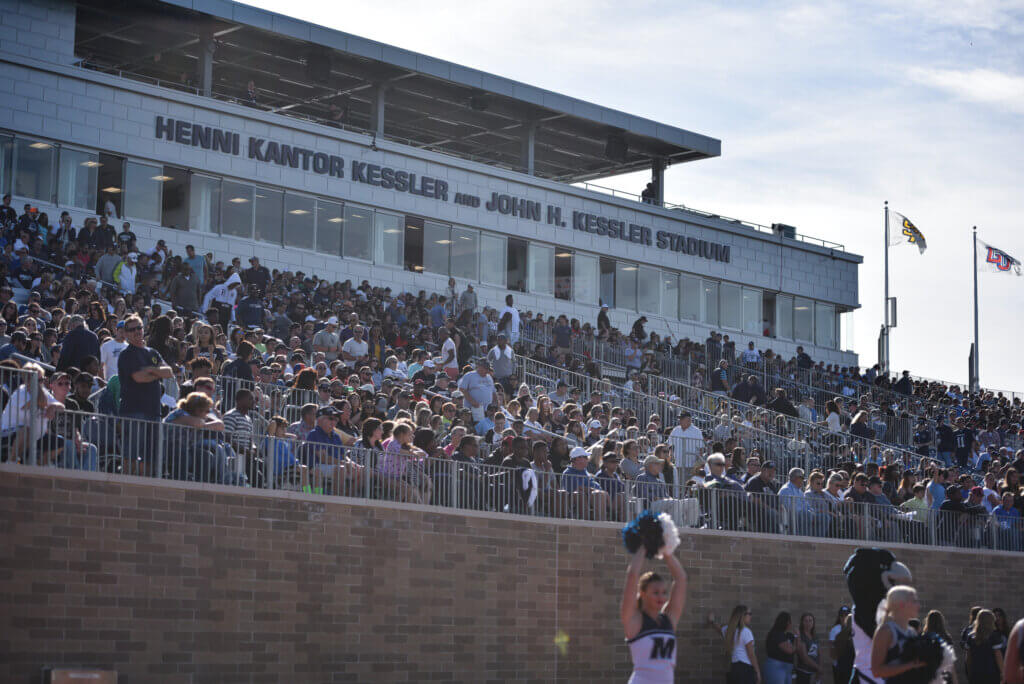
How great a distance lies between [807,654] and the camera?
19359mm

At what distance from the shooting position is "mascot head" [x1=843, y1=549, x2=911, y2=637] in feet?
32.9

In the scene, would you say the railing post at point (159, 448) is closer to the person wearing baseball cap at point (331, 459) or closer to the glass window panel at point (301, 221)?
the person wearing baseball cap at point (331, 459)

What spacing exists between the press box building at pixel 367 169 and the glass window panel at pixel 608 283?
7 centimetres

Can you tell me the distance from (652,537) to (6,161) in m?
23.6

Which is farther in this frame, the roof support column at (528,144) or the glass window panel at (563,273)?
the roof support column at (528,144)

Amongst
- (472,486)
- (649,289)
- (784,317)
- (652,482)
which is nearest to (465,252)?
(649,289)

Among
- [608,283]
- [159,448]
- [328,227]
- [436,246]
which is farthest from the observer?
[608,283]

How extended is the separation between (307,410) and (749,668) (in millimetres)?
6961

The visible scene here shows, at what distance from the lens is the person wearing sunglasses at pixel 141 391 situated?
1376 centimetres

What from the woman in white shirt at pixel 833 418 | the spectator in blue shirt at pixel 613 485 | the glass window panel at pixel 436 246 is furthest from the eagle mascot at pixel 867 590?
the glass window panel at pixel 436 246

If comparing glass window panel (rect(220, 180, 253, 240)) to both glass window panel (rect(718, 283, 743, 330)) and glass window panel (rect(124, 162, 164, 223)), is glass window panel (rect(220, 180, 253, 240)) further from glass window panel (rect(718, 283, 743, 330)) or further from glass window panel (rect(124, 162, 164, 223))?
glass window panel (rect(718, 283, 743, 330))

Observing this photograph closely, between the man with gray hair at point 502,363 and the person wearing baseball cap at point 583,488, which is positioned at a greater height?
the man with gray hair at point 502,363

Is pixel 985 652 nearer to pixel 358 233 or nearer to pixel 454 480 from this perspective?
pixel 454 480

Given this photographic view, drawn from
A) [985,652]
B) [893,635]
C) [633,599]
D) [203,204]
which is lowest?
[985,652]
